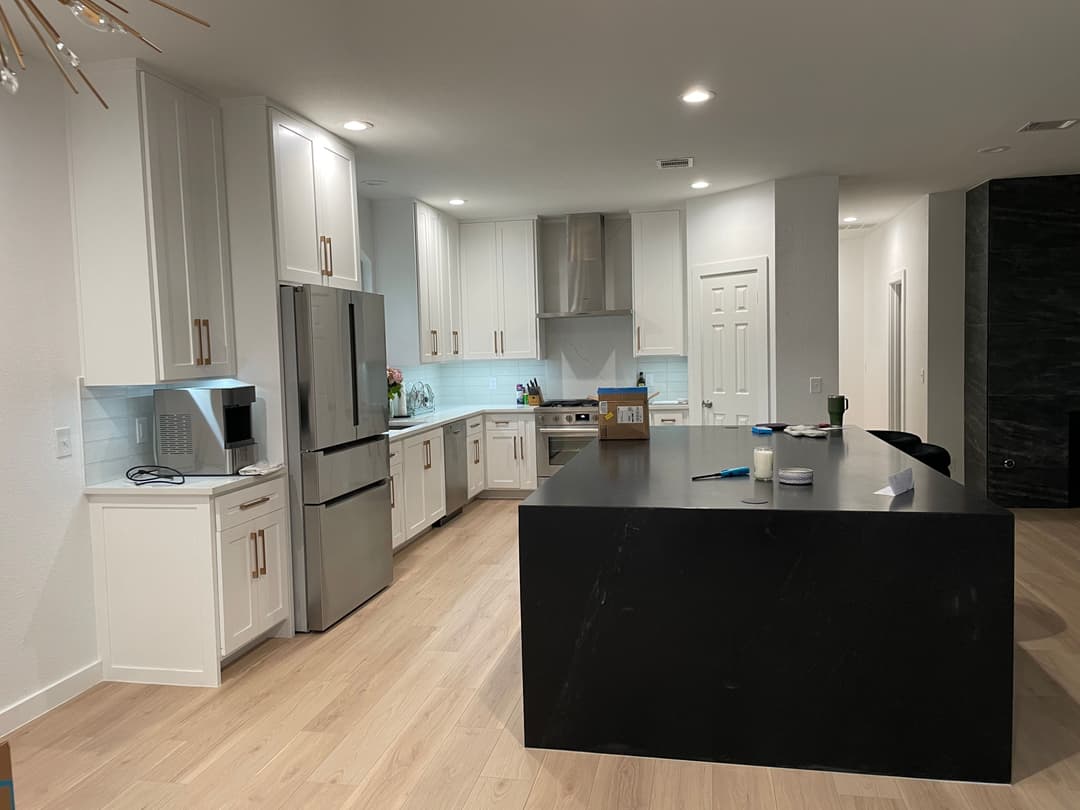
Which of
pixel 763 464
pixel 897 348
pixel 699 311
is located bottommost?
pixel 763 464

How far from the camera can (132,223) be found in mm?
3316

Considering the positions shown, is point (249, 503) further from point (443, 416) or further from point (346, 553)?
point (443, 416)

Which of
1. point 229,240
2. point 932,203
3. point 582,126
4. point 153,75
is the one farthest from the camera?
point 932,203

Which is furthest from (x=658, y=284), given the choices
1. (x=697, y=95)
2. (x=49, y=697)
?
(x=49, y=697)

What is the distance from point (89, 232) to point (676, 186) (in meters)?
4.17

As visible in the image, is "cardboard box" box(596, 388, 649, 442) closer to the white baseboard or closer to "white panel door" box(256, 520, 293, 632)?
"white panel door" box(256, 520, 293, 632)

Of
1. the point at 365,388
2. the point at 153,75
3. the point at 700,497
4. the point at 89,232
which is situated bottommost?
the point at 700,497

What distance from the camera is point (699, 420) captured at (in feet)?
22.4

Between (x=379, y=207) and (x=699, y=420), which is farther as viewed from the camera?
(x=699, y=420)

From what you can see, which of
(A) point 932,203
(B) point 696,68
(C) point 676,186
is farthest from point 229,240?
(A) point 932,203

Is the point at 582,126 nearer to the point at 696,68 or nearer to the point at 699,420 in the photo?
the point at 696,68

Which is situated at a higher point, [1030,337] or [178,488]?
[1030,337]

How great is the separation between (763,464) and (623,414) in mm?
1227

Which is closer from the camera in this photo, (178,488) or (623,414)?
(178,488)
